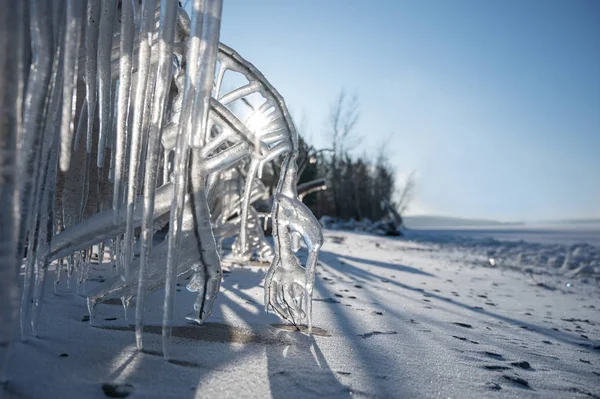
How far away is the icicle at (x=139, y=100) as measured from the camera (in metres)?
0.97

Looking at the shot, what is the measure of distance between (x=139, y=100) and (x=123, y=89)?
3.3 inches

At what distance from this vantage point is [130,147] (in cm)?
111

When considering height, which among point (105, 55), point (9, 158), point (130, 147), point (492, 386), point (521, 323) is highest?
point (105, 55)

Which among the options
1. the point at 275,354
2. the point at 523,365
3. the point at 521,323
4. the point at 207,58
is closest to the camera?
the point at 207,58

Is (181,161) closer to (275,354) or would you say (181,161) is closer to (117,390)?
(117,390)

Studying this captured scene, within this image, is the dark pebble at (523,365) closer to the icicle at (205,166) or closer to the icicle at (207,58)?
the icicle at (205,166)

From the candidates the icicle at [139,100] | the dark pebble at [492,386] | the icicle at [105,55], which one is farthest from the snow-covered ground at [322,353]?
the icicle at [105,55]

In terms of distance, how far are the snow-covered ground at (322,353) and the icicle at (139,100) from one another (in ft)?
1.09

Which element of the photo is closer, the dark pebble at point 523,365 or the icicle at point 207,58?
the icicle at point 207,58

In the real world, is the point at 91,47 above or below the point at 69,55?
above

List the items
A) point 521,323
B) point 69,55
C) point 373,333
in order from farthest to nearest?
1. point 521,323
2. point 373,333
3. point 69,55

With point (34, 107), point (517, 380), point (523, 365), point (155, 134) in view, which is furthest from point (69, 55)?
point (523, 365)

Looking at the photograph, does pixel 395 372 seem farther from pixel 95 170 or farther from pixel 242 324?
pixel 95 170

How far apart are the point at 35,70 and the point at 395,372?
3.79ft
